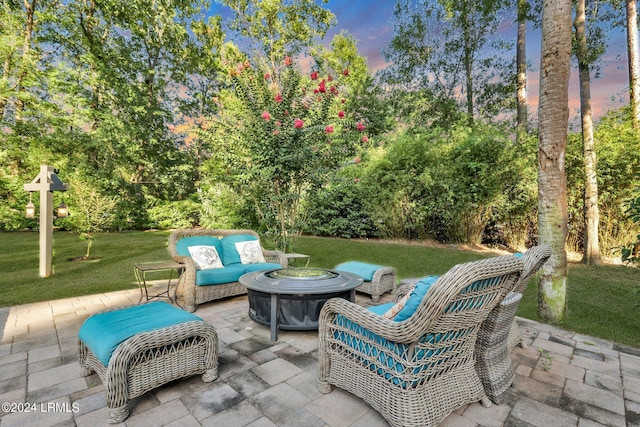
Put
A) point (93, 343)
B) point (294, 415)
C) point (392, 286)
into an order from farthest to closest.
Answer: point (392, 286) < point (93, 343) < point (294, 415)

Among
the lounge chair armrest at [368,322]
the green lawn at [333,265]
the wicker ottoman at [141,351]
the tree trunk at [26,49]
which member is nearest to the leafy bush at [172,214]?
the green lawn at [333,265]

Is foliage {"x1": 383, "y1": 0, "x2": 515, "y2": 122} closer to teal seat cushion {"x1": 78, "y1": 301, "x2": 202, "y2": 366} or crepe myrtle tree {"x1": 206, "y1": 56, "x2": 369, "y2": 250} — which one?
crepe myrtle tree {"x1": 206, "y1": 56, "x2": 369, "y2": 250}

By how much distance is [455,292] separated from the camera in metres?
1.30

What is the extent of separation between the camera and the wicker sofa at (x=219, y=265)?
11.5 feet

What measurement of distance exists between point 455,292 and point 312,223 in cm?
→ 823

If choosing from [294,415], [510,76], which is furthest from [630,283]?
[510,76]

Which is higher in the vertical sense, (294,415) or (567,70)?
(567,70)

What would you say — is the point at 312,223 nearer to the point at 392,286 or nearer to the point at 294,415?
the point at 392,286

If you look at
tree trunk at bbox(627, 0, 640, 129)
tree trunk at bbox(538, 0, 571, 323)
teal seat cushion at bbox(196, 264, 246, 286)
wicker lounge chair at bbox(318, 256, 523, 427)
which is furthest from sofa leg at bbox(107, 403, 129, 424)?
tree trunk at bbox(627, 0, 640, 129)

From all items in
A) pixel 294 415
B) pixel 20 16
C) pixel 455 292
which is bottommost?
pixel 294 415

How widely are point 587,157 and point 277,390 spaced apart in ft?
21.7

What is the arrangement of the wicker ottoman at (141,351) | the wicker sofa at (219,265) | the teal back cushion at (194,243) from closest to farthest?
the wicker ottoman at (141,351) → the wicker sofa at (219,265) → the teal back cushion at (194,243)

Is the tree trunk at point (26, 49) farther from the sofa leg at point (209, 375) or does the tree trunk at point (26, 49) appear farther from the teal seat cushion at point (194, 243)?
the sofa leg at point (209, 375)

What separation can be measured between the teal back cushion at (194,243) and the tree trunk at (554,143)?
396 centimetres
